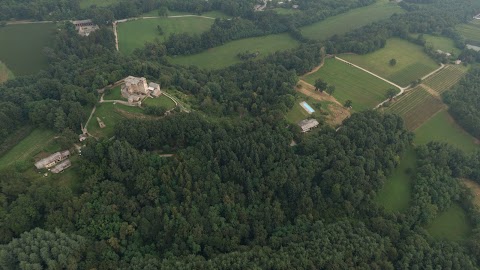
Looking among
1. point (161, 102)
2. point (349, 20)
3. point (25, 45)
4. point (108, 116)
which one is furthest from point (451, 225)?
point (25, 45)

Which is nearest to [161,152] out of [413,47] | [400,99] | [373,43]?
[400,99]

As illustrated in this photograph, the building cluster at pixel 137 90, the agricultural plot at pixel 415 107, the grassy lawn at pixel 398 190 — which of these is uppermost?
the building cluster at pixel 137 90

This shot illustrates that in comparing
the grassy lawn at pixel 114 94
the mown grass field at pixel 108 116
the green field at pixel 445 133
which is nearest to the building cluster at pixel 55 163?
the mown grass field at pixel 108 116

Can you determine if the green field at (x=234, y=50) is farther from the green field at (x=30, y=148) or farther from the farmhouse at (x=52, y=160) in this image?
the farmhouse at (x=52, y=160)

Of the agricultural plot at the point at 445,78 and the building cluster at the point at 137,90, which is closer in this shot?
the building cluster at the point at 137,90

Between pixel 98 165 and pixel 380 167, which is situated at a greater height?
pixel 98 165

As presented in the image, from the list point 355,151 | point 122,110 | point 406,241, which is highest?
point 122,110

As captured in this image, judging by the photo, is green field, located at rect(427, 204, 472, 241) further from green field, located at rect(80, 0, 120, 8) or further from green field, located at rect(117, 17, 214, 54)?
green field, located at rect(80, 0, 120, 8)

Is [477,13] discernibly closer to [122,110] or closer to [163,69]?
[163,69]
